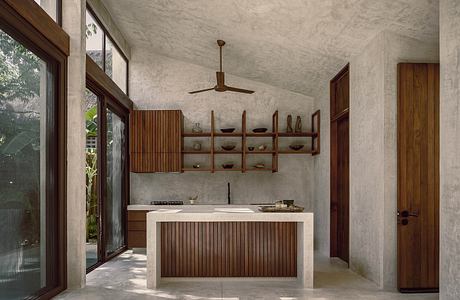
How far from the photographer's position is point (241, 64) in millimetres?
7727

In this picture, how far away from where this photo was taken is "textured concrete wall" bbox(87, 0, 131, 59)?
614 cm

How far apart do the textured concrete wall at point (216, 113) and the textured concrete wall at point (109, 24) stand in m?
0.54

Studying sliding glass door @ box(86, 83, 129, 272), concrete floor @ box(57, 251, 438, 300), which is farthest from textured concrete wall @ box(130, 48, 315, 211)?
concrete floor @ box(57, 251, 438, 300)

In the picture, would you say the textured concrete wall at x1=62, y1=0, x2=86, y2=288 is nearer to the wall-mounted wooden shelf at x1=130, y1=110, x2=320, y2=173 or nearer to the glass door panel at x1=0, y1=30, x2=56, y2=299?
the glass door panel at x1=0, y1=30, x2=56, y2=299

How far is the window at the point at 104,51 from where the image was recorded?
605cm

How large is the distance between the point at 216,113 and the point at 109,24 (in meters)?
2.47

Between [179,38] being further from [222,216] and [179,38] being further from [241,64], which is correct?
[222,216]

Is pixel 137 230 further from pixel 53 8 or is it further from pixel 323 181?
pixel 53 8

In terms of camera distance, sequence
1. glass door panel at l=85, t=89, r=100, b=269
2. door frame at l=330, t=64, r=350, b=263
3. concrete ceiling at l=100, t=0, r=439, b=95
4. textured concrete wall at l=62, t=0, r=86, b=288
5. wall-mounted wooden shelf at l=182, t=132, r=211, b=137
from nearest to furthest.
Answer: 1. concrete ceiling at l=100, t=0, r=439, b=95
2. textured concrete wall at l=62, t=0, r=86, b=288
3. glass door panel at l=85, t=89, r=100, b=269
4. door frame at l=330, t=64, r=350, b=263
5. wall-mounted wooden shelf at l=182, t=132, r=211, b=137

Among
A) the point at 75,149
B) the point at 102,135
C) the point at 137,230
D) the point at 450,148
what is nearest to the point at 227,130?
the point at 137,230

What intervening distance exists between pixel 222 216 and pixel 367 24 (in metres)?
2.52

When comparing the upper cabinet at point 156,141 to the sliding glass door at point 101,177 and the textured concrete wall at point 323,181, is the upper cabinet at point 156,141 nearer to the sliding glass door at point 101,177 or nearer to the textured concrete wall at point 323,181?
the sliding glass door at point 101,177

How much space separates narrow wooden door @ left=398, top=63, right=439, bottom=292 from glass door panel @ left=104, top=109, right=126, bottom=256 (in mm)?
3930

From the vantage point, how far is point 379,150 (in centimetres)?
500
